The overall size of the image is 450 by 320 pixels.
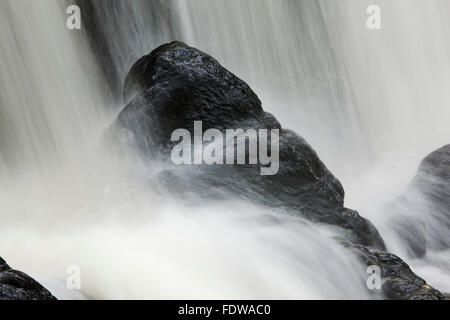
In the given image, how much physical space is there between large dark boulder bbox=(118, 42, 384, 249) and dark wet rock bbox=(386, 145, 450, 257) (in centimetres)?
103

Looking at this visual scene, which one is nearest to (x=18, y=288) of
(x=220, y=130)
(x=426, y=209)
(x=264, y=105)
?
(x=220, y=130)

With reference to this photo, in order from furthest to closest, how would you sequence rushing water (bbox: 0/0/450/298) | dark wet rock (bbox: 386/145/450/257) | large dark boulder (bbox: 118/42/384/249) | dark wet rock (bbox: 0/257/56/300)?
dark wet rock (bbox: 386/145/450/257), large dark boulder (bbox: 118/42/384/249), rushing water (bbox: 0/0/450/298), dark wet rock (bbox: 0/257/56/300)

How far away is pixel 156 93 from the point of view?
909 cm

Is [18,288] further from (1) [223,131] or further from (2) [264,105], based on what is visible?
(2) [264,105]

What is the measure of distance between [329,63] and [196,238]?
24.9 feet

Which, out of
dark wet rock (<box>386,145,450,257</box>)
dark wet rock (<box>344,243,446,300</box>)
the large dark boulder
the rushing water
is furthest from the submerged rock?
dark wet rock (<box>386,145,450,257</box>)

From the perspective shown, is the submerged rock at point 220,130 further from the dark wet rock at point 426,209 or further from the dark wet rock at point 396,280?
the dark wet rock at point 426,209

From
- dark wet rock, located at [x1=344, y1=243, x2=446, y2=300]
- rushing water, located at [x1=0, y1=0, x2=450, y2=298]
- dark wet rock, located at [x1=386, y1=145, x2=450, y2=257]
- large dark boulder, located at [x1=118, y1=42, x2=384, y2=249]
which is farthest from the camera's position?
dark wet rock, located at [x1=386, y1=145, x2=450, y2=257]

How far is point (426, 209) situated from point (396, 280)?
3177 mm

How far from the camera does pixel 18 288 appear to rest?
6074 mm

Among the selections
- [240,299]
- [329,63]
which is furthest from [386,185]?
[240,299]

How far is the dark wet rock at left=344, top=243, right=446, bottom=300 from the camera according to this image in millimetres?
7418

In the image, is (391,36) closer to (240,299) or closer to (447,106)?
(447,106)

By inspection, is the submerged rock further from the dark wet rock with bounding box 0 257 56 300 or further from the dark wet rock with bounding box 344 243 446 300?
the dark wet rock with bounding box 0 257 56 300
